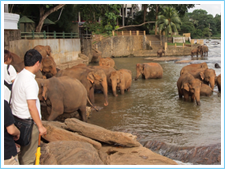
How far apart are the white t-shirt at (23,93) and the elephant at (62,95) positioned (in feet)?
9.77

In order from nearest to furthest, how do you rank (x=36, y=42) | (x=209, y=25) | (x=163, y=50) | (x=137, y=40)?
(x=36, y=42) < (x=163, y=50) < (x=137, y=40) < (x=209, y=25)

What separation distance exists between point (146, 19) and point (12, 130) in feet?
150

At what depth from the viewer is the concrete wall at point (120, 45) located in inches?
1448

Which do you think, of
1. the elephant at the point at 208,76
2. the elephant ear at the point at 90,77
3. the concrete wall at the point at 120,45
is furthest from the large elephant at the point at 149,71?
the concrete wall at the point at 120,45

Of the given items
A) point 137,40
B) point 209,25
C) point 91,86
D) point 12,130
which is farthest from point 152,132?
point 209,25

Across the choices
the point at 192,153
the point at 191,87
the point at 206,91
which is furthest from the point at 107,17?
the point at 192,153

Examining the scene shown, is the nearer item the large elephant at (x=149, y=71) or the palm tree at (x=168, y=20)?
the large elephant at (x=149, y=71)

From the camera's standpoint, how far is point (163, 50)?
3719cm

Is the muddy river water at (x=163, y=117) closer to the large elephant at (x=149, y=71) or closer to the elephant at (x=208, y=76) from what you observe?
the elephant at (x=208, y=76)

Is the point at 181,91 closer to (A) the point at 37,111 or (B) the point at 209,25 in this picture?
(A) the point at 37,111

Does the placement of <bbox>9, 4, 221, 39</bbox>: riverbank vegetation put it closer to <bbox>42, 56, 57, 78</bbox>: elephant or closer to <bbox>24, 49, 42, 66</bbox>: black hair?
<bbox>42, 56, 57, 78</bbox>: elephant

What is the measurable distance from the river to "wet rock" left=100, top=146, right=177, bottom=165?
1.45 meters

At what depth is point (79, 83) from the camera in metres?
7.89

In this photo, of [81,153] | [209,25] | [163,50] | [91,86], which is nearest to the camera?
[81,153]
